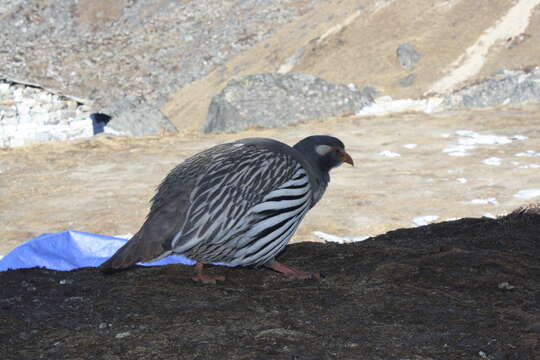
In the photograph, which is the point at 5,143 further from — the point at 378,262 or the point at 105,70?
the point at 105,70

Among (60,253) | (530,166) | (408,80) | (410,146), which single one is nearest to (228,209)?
(60,253)

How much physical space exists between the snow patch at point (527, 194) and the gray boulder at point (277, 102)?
13207mm

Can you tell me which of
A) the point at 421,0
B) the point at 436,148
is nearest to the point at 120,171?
the point at 436,148

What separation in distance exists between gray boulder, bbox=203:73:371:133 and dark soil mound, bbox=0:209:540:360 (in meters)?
20.9

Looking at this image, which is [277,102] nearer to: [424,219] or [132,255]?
[424,219]

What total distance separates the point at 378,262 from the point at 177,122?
39.9 meters

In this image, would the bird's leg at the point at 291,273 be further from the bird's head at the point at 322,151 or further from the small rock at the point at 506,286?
the small rock at the point at 506,286

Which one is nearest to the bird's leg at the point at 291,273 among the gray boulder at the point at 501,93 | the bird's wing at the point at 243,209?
the bird's wing at the point at 243,209

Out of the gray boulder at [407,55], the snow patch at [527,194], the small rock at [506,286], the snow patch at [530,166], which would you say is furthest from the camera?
the gray boulder at [407,55]

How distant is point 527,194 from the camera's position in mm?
14508

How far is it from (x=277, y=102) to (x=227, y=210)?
76.1 feet

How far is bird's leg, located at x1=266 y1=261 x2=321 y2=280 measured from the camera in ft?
17.9

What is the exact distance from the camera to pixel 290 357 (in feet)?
12.3

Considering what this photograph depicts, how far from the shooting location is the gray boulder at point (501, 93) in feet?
94.3
